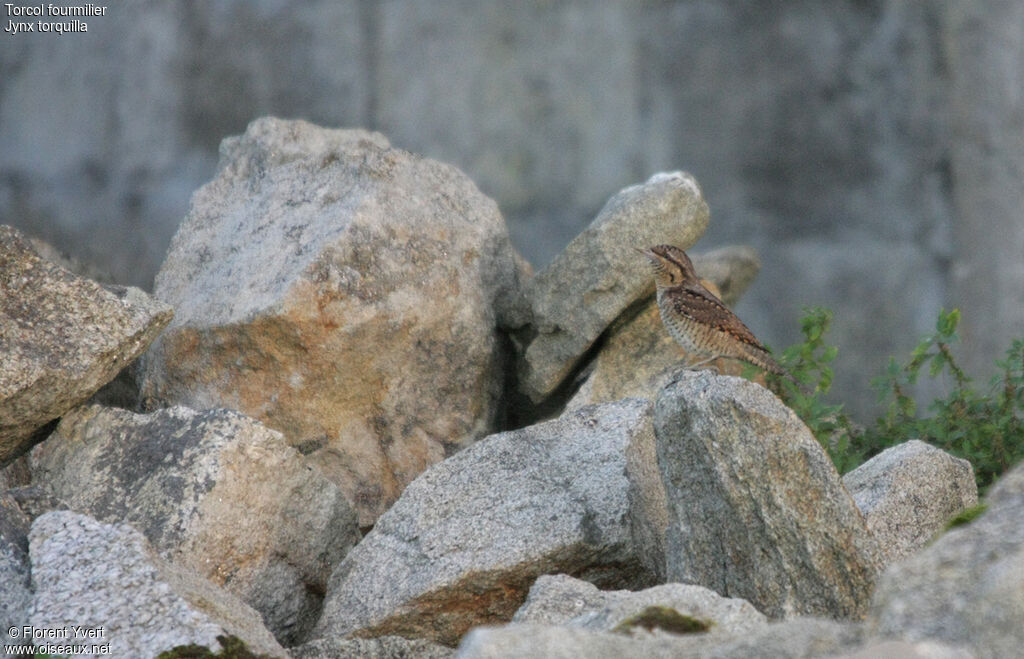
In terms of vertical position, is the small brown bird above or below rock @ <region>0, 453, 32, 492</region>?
above

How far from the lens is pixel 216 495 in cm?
441

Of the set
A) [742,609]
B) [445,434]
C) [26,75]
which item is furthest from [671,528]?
[26,75]

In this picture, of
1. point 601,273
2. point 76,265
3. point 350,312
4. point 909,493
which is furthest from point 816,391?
point 76,265

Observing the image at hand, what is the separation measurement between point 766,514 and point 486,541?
1018 mm

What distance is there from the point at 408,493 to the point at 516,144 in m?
4.01

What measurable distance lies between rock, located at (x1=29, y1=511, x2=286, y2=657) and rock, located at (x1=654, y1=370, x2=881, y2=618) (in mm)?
1304

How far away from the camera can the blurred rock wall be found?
766 cm

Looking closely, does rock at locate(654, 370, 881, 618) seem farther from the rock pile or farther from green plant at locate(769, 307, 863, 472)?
green plant at locate(769, 307, 863, 472)

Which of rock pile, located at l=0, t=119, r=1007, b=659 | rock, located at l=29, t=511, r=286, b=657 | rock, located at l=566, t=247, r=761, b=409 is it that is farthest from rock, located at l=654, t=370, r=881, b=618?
rock, located at l=566, t=247, r=761, b=409

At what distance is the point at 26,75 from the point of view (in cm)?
922

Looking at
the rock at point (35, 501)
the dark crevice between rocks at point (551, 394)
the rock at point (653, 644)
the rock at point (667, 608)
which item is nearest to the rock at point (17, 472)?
the rock at point (35, 501)

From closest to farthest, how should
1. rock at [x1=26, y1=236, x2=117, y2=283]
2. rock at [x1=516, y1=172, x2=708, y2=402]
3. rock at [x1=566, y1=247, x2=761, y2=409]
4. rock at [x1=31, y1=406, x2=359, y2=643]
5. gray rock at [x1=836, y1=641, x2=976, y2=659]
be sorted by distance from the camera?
gray rock at [x1=836, y1=641, x2=976, y2=659]
rock at [x1=31, y1=406, x2=359, y2=643]
rock at [x1=516, y1=172, x2=708, y2=402]
rock at [x1=566, y1=247, x2=761, y2=409]
rock at [x1=26, y1=236, x2=117, y2=283]

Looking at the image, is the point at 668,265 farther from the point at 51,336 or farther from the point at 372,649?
the point at 51,336

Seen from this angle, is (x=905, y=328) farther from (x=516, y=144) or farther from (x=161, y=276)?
(x=161, y=276)
